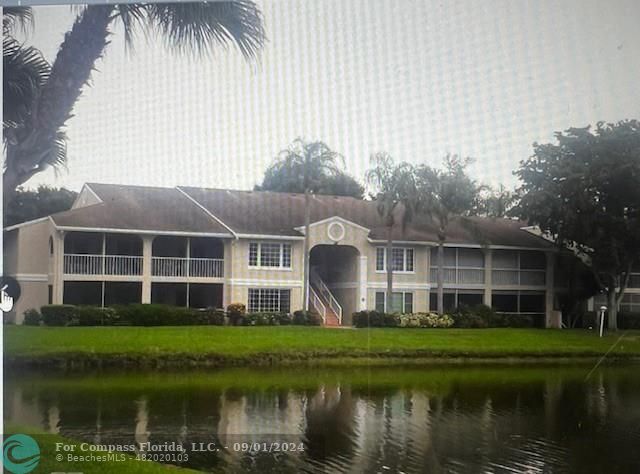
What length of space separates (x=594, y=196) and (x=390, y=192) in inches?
48.3

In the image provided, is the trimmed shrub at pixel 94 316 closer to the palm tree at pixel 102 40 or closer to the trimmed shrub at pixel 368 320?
the palm tree at pixel 102 40

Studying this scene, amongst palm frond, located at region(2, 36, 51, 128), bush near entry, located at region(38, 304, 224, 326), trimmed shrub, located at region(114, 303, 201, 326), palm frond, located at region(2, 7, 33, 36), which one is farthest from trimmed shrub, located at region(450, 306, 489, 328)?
palm frond, located at region(2, 7, 33, 36)

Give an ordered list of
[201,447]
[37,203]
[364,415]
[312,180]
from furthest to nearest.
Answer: [37,203] → [312,180] → [364,415] → [201,447]

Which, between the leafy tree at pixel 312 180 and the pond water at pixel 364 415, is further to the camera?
the leafy tree at pixel 312 180

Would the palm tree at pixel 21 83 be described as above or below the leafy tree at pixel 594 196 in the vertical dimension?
above

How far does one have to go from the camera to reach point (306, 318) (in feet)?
18.0

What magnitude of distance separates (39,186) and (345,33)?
83.0 inches

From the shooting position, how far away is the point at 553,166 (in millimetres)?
5316

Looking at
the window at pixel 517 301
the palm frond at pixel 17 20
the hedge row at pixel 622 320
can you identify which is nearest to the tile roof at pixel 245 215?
the window at pixel 517 301

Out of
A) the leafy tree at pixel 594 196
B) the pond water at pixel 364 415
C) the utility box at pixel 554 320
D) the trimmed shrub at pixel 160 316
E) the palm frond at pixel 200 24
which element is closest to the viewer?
the pond water at pixel 364 415

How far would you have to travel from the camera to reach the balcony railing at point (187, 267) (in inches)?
215

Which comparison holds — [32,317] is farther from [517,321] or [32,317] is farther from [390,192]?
[517,321]

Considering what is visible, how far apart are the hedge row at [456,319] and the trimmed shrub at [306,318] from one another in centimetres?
23

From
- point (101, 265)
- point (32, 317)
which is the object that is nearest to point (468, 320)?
point (101, 265)
